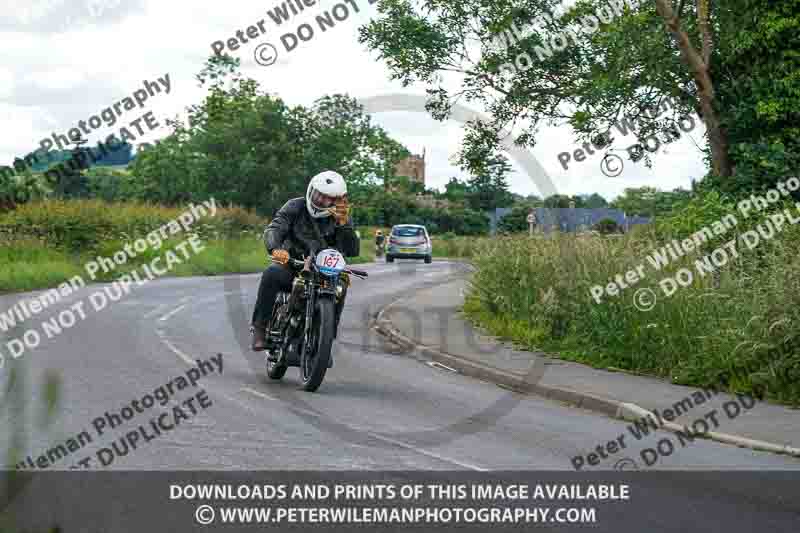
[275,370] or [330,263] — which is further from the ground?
[330,263]

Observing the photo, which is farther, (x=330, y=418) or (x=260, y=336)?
(x=260, y=336)

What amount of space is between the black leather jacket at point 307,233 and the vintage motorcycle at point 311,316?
0.23 meters

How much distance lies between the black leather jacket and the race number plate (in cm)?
42

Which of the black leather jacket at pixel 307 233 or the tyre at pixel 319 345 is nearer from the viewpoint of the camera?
the tyre at pixel 319 345

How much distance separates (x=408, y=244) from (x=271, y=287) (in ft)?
123

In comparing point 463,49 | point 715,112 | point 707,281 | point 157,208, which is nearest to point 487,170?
point 463,49

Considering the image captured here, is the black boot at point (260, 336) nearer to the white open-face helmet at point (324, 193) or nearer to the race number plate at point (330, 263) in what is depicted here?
the race number plate at point (330, 263)

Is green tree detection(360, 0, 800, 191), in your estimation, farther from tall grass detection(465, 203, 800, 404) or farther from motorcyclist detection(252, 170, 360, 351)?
motorcyclist detection(252, 170, 360, 351)

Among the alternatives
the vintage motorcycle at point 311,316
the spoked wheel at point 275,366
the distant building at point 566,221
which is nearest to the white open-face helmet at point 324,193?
the vintage motorcycle at point 311,316

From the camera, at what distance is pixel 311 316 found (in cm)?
1067

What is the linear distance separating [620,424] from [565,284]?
5.89 m

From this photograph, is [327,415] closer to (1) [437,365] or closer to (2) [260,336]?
(2) [260,336]

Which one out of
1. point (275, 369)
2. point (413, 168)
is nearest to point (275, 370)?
point (275, 369)

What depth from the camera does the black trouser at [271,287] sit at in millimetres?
11094
